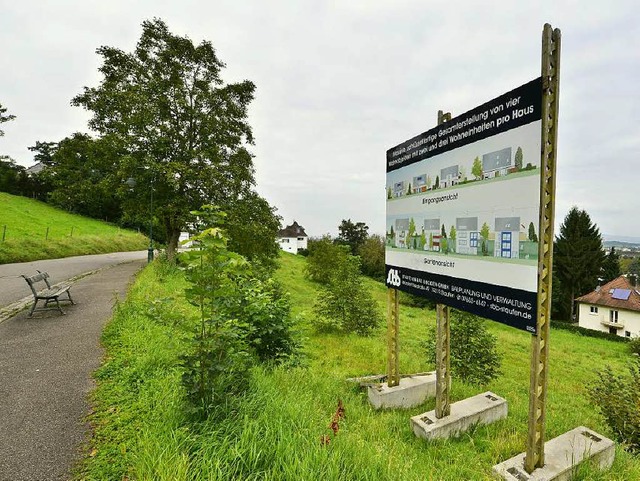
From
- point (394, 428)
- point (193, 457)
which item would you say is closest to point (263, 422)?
point (193, 457)

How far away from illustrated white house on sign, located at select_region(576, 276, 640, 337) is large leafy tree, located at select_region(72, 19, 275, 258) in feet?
132

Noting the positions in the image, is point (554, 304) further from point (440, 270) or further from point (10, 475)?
point (10, 475)

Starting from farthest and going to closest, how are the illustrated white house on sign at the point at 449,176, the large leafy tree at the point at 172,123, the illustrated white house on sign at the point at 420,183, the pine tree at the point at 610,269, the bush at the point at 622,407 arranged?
the pine tree at the point at 610,269 < the large leafy tree at the point at 172,123 < the bush at the point at 622,407 < the illustrated white house on sign at the point at 420,183 < the illustrated white house on sign at the point at 449,176

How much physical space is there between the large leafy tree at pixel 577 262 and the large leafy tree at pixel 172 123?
44.1 m

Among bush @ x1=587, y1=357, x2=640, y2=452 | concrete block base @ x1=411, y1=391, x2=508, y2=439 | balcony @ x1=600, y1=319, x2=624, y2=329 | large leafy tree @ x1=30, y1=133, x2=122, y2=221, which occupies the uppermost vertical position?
large leafy tree @ x1=30, y1=133, x2=122, y2=221

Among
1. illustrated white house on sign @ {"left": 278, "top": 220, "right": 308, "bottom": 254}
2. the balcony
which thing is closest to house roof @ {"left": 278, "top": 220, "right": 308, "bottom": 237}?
illustrated white house on sign @ {"left": 278, "top": 220, "right": 308, "bottom": 254}

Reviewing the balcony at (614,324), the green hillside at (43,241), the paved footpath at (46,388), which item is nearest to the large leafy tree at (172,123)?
the green hillside at (43,241)

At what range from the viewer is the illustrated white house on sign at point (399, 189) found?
16.2 ft

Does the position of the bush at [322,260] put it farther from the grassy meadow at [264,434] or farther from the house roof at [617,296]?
the house roof at [617,296]

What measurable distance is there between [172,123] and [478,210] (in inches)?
714

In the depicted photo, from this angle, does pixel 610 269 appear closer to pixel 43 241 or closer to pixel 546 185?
pixel 546 185

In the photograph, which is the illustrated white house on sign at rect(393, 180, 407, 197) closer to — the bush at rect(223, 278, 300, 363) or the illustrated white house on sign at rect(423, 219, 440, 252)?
the illustrated white house on sign at rect(423, 219, 440, 252)

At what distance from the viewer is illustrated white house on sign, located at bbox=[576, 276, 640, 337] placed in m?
33.8

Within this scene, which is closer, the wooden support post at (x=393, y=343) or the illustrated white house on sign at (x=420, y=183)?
the illustrated white house on sign at (x=420, y=183)
